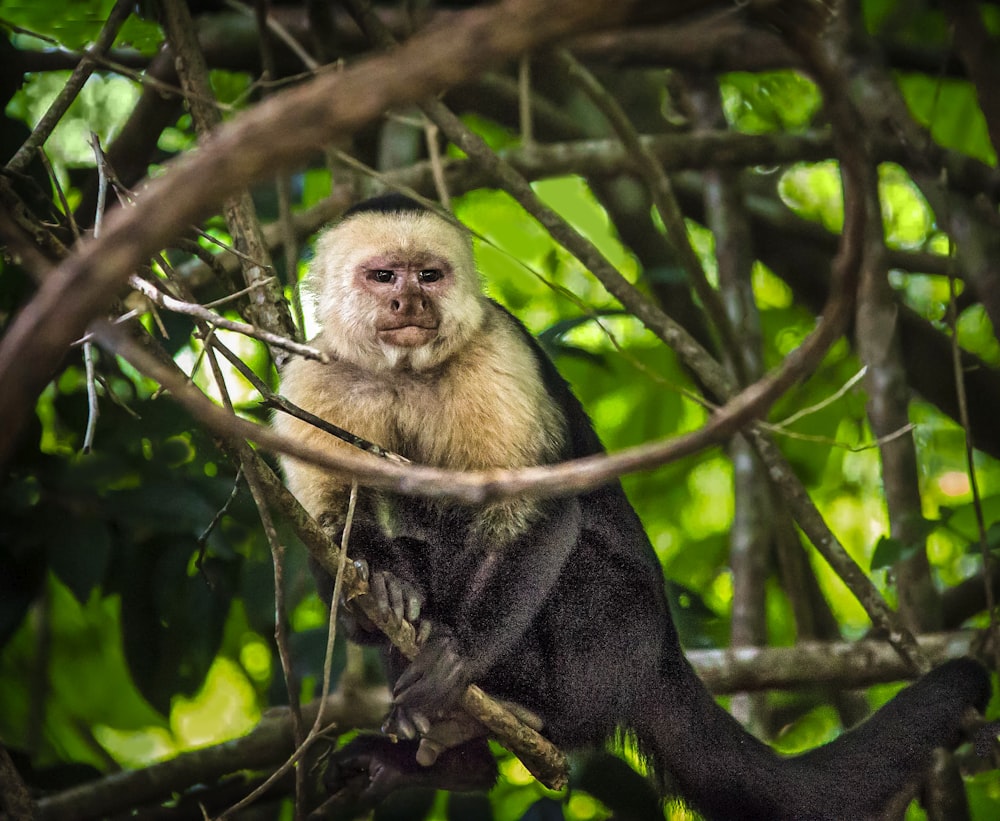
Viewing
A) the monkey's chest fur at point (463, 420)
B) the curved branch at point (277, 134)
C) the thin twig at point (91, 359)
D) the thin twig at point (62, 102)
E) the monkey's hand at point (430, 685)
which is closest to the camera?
the curved branch at point (277, 134)

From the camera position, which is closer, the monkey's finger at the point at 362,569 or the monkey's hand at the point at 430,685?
the monkey's finger at the point at 362,569

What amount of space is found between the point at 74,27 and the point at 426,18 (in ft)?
4.08

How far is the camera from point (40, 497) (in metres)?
3.20

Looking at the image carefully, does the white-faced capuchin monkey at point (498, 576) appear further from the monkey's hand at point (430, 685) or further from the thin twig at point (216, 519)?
the thin twig at point (216, 519)

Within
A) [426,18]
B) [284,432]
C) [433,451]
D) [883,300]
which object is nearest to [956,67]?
[883,300]

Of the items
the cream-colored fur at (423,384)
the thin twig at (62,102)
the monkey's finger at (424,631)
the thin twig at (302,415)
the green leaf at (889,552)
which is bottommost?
the monkey's finger at (424,631)

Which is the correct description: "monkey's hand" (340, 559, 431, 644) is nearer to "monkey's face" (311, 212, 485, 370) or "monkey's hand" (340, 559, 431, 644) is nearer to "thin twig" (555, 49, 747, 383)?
"monkey's face" (311, 212, 485, 370)

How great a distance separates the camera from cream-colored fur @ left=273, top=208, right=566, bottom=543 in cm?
283

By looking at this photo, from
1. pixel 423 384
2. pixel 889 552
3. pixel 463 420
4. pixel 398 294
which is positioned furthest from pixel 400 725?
pixel 889 552

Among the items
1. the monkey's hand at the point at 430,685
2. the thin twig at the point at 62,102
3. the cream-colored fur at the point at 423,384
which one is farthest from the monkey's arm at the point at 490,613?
the thin twig at the point at 62,102

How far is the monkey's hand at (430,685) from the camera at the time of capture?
8.32ft

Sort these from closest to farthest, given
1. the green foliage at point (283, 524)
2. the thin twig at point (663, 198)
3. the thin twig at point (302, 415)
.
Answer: the thin twig at point (302, 415) < the green foliage at point (283, 524) < the thin twig at point (663, 198)

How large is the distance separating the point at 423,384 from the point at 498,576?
2.00 ft

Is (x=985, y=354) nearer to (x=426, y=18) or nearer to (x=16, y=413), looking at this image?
(x=426, y=18)
